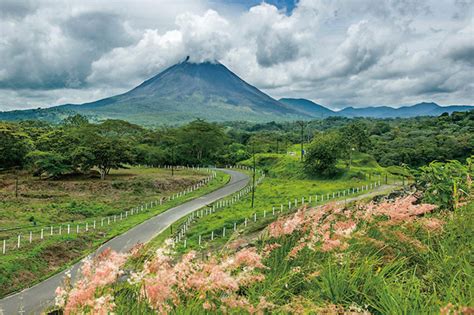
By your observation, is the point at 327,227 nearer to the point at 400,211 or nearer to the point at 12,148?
the point at 400,211

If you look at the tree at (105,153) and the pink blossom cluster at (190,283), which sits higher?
the pink blossom cluster at (190,283)

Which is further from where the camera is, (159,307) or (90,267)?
(90,267)

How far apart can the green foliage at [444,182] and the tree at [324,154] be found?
1709 inches

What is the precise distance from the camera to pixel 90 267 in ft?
9.33

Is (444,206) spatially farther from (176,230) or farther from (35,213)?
(35,213)

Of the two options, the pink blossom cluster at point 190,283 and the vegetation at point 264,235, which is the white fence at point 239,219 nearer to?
the vegetation at point 264,235

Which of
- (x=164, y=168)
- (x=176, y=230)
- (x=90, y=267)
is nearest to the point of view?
(x=90, y=267)

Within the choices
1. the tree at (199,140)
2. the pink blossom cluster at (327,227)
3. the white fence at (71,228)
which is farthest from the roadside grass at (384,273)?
the tree at (199,140)

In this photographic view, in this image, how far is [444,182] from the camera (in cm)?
585

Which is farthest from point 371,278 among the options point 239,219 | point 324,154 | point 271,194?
point 324,154

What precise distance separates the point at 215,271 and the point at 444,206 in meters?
4.54

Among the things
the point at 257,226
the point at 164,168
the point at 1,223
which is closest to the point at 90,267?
the point at 257,226

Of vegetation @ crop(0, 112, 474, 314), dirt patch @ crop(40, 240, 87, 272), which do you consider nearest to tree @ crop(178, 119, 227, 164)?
vegetation @ crop(0, 112, 474, 314)

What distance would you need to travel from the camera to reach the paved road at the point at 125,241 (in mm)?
12954
